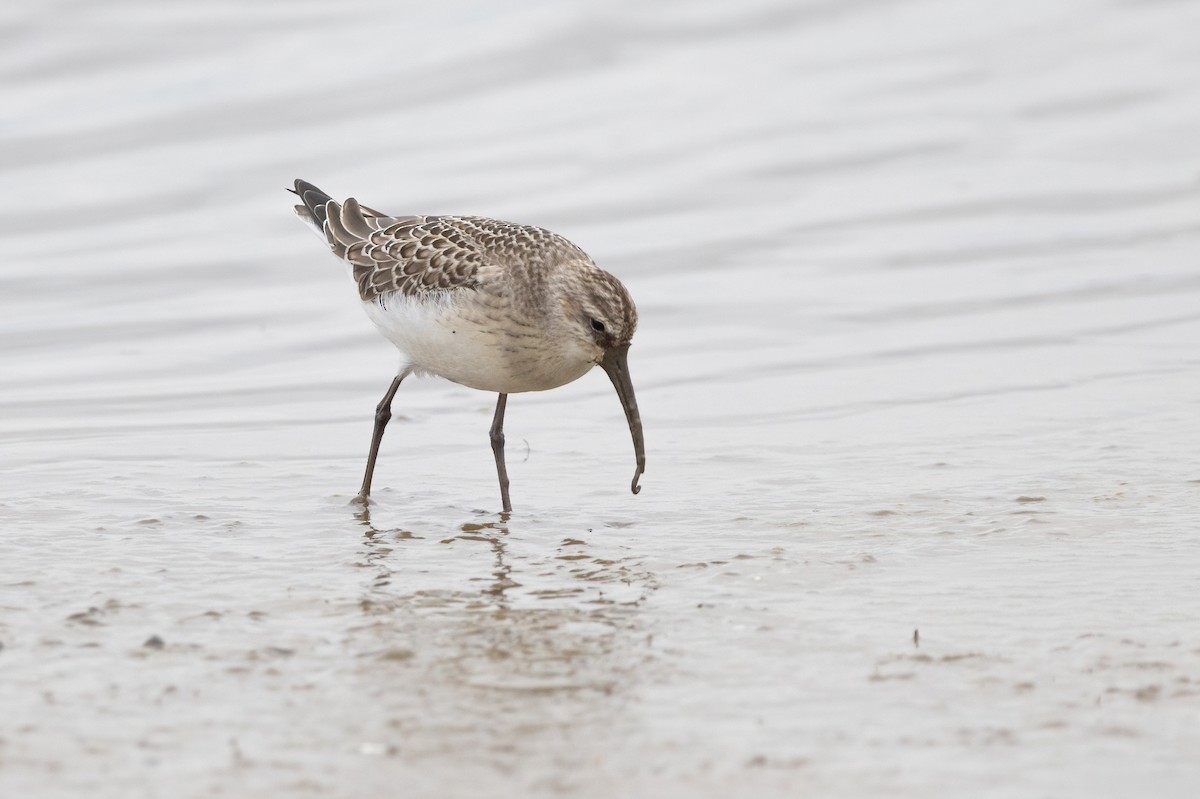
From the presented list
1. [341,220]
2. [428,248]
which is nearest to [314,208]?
Result: [341,220]

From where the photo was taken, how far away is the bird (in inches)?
297

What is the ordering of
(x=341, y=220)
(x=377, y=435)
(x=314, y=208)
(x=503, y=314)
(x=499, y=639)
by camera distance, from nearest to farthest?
(x=499, y=639), (x=503, y=314), (x=377, y=435), (x=341, y=220), (x=314, y=208)

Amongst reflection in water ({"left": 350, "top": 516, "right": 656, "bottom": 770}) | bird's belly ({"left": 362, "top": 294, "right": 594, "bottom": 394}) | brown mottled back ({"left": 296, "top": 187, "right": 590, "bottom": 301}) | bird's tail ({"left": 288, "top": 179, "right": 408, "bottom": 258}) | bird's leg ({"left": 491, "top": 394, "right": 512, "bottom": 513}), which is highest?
bird's tail ({"left": 288, "top": 179, "right": 408, "bottom": 258})

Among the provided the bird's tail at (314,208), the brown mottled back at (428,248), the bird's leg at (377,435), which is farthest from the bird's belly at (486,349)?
the bird's tail at (314,208)

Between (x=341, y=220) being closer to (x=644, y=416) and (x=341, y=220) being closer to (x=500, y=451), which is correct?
(x=500, y=451)

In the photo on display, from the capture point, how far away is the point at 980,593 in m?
5.93

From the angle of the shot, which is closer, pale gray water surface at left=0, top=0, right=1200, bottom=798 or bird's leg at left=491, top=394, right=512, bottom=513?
pale gray water surface at left=0, top=0, right=1200, bottom=798

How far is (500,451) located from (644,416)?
182 cm

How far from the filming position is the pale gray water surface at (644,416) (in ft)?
15.1

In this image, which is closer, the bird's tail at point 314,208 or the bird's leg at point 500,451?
the bird's leg at point 500,451

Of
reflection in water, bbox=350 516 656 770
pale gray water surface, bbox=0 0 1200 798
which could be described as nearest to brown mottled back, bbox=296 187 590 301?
pale gray water surface, bbox=0 0 1200 798

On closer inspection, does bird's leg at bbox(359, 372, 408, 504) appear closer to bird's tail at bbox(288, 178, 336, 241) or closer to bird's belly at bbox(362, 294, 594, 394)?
bird's belly at bbox(362, 294, 594, 394)

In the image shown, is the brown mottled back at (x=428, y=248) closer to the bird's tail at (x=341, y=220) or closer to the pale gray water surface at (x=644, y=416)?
the bird's tail at (x=341, y=220)

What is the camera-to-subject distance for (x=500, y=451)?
8.12 m
